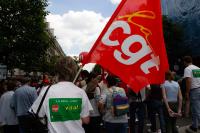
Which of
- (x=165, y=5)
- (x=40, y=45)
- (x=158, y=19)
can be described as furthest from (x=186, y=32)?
(x=158, y=19)

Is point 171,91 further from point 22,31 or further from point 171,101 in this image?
point 22,31

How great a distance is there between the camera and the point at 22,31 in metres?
36.4

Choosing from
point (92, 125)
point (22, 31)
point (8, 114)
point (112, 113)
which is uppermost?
point (22, 31)

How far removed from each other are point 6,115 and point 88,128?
218 cm

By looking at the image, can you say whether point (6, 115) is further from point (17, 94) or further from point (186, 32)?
point (186, 32)

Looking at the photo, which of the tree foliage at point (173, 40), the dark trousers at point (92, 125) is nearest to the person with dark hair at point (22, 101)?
the dark trousers at point (92, 125)

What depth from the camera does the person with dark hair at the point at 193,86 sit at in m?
9.43

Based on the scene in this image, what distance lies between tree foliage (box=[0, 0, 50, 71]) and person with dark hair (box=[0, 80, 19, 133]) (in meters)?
26.4

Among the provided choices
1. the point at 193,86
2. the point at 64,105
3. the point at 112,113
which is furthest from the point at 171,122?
the point at 64,105

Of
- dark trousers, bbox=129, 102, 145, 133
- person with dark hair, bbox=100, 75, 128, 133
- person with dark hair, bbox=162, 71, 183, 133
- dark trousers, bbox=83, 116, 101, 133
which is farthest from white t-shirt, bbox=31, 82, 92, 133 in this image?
dark trousers, bbox=129, 102, 145, 133

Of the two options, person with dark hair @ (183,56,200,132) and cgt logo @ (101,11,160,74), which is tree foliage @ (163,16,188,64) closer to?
person with dark hair @ (183,56,200,132)

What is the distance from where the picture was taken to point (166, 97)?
9328mm

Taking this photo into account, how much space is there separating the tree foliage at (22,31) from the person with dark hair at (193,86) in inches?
1076

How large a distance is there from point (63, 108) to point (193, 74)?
5.69 metres
